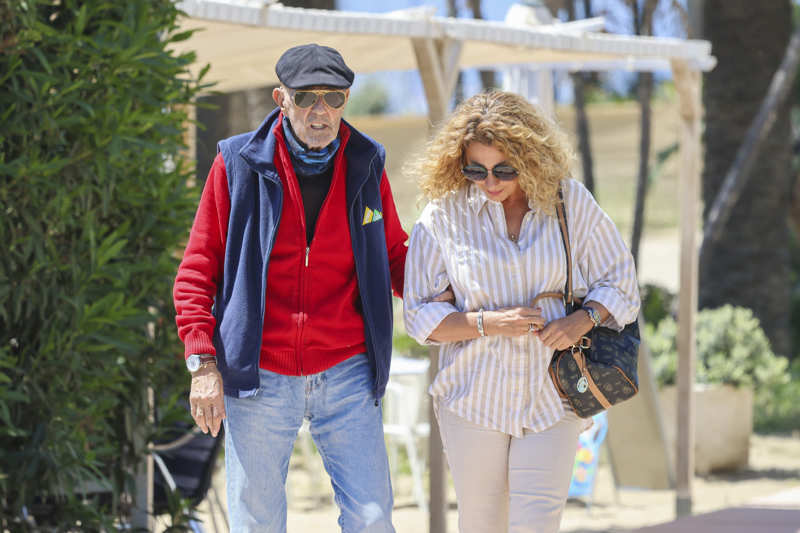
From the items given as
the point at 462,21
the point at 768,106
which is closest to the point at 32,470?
the point at 462,21

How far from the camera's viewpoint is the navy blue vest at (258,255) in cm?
263

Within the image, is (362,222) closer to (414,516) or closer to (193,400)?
(193,400)

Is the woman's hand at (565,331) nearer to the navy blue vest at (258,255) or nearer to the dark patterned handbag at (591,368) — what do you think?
the dark patterned handbag at (591,368)

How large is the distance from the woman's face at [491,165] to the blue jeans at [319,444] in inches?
21.5

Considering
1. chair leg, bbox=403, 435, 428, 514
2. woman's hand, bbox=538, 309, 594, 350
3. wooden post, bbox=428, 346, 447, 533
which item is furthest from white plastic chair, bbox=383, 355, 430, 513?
woman's hand, bbox=538, 309, 594, 350

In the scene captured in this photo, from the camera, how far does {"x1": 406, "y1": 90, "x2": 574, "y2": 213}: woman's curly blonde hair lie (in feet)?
9.48

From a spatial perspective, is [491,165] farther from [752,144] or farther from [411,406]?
[752,144]

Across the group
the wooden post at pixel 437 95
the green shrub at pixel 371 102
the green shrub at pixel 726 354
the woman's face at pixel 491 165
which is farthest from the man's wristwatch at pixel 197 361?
the green shrub at pixel 371 102

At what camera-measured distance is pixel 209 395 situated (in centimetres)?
263

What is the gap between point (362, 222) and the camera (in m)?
2.78

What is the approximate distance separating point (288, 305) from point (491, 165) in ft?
2.16

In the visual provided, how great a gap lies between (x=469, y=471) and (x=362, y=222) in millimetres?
736

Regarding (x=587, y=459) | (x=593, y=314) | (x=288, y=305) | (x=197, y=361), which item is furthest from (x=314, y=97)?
(x=587, y=459)

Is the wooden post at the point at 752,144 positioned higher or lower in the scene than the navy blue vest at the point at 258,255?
higher
